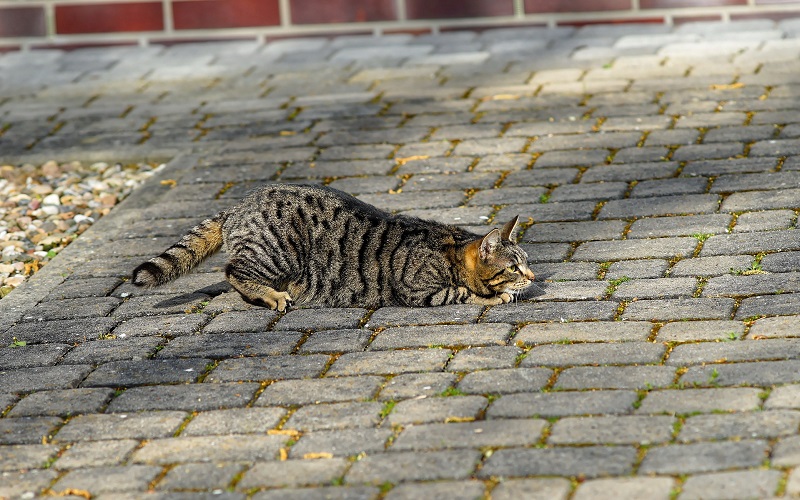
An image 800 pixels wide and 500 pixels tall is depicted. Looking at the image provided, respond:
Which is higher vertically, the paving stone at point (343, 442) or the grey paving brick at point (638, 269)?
the grey paving brick at point (638, 269)

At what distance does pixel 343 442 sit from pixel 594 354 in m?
1.25

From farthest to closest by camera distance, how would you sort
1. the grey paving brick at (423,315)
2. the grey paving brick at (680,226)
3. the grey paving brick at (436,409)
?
the grey paving brick at (680,226), the grey paving brick at (423,315), the grey paving brick at (436,409)

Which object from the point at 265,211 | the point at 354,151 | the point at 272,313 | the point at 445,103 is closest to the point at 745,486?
the point at 272,313

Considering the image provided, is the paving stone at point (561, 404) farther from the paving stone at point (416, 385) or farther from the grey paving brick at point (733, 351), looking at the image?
the grey paving brick at point (733, 351)

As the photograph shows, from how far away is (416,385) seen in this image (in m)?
5.15

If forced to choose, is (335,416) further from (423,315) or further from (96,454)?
(423,315)

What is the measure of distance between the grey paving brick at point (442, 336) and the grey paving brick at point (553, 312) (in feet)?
0.42

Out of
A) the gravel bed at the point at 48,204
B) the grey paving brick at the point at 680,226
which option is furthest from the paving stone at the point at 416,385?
the gravel bed at the point at 48,204

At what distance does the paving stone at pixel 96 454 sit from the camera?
467cm

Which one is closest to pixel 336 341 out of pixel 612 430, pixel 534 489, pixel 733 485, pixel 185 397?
pixel 185 397

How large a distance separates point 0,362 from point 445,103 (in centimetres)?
484

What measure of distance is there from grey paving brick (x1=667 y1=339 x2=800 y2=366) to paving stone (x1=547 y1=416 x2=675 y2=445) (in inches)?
23.6

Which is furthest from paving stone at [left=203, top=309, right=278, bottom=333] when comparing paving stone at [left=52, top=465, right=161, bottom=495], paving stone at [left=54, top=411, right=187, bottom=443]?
paving stone at [left=52, top=465, right=161, bottom=495]

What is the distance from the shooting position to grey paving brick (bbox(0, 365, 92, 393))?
547 centimetres
